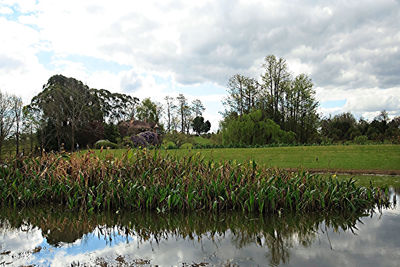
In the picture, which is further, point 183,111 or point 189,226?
point 183,111

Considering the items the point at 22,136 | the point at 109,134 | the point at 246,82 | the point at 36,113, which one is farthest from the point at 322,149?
the point at 36,113

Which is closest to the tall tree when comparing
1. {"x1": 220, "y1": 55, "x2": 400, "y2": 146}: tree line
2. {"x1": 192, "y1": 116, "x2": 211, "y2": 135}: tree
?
{"x1": 220, "y1": 55, "x2": 400, "y2": 146}: tree line

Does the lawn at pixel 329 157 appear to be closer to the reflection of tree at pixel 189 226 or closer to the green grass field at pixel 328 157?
the green grass field at pixel 328 157

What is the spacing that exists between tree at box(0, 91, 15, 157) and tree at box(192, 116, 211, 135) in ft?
120

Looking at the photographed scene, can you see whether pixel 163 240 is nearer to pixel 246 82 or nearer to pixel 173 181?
pixel 173 181

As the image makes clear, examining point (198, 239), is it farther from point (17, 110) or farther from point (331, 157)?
point (17, 110)

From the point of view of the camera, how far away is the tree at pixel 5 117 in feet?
45.2

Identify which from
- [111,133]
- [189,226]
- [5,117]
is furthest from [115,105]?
[189,226]

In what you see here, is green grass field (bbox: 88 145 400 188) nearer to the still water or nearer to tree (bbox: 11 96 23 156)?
the still water

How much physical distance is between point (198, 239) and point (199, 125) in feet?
160

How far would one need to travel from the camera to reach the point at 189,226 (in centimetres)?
455

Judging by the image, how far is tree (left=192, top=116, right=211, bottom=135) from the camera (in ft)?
171

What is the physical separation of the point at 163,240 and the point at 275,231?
1.63 m

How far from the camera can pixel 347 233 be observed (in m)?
4.20
